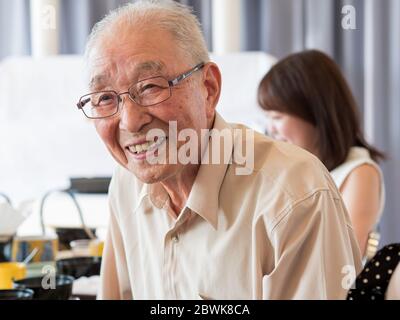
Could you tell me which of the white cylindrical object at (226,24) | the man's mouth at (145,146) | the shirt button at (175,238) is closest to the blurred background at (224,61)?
the white cylindrical object at (226,24)

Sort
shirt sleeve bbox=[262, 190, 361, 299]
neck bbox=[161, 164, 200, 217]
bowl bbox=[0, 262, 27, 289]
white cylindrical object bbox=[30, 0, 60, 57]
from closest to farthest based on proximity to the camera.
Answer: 1. shirt sleeve bbox=[262, 190, 361, 299]
2. neck bbox=[161, 164, 200, 217]
3. white cylindrical object bbox=[30, 0, 60, 57]
4. bowl bbox=[0, 262, 27, 289]

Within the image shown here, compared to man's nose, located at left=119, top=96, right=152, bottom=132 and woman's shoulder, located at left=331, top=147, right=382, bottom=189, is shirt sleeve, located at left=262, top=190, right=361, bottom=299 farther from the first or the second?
woman's shoulder, located at left=331, top=147, right=382, bottom=189

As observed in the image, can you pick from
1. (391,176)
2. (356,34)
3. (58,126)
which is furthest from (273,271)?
(58,126)

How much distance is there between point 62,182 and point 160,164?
66cm

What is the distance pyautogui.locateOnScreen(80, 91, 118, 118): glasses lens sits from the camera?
0.72m

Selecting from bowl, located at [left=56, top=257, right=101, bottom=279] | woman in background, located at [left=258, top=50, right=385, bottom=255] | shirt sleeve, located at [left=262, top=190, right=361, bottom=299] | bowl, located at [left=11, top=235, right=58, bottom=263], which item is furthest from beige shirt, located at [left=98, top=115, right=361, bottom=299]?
woman in background, located at [left=258, top=50, right=385, bottom=255]

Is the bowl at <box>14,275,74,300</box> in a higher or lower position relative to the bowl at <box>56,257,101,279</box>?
higher

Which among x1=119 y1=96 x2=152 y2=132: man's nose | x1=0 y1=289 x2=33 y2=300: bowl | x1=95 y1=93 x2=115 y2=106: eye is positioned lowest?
x1=0 y1=289 x2=33 y2=300: bowl

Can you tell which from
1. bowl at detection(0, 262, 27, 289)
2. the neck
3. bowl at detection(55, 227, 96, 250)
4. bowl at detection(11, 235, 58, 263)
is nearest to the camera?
the neck

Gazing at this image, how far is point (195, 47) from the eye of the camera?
755 millimetres

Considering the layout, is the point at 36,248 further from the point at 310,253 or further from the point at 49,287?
the point at 310,253

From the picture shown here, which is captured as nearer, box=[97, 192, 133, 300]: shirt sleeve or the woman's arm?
box=[97, 192, 133, 300]: shirt sleeve

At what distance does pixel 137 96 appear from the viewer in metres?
0.71

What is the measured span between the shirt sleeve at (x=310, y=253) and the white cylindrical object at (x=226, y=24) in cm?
33
